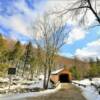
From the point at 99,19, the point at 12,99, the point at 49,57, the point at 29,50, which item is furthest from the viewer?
the point at 29,50

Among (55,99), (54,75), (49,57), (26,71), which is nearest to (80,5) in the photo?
(55,99)

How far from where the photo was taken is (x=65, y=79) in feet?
234

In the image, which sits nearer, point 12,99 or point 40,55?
point 12,99

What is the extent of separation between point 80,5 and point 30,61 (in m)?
79.8

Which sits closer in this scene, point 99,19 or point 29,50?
point 99,19

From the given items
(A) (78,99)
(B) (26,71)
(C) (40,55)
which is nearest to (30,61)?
(B) (26,71)

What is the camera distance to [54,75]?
6694 centimetres

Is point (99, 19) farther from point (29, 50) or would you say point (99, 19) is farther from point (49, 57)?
point (29, 50)

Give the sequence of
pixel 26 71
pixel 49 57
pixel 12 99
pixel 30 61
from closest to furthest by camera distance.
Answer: pixel 12 99 < pixel 49 57 < pixel 30 61 < pixel 26 71

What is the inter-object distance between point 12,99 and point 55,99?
3664 millimetres

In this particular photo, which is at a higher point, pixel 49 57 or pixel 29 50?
pixel 29 50

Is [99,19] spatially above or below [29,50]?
below

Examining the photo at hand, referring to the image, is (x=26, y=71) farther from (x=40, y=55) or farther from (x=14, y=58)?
(x=40, y=55)

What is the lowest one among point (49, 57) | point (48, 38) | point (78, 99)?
point (78, 99)
